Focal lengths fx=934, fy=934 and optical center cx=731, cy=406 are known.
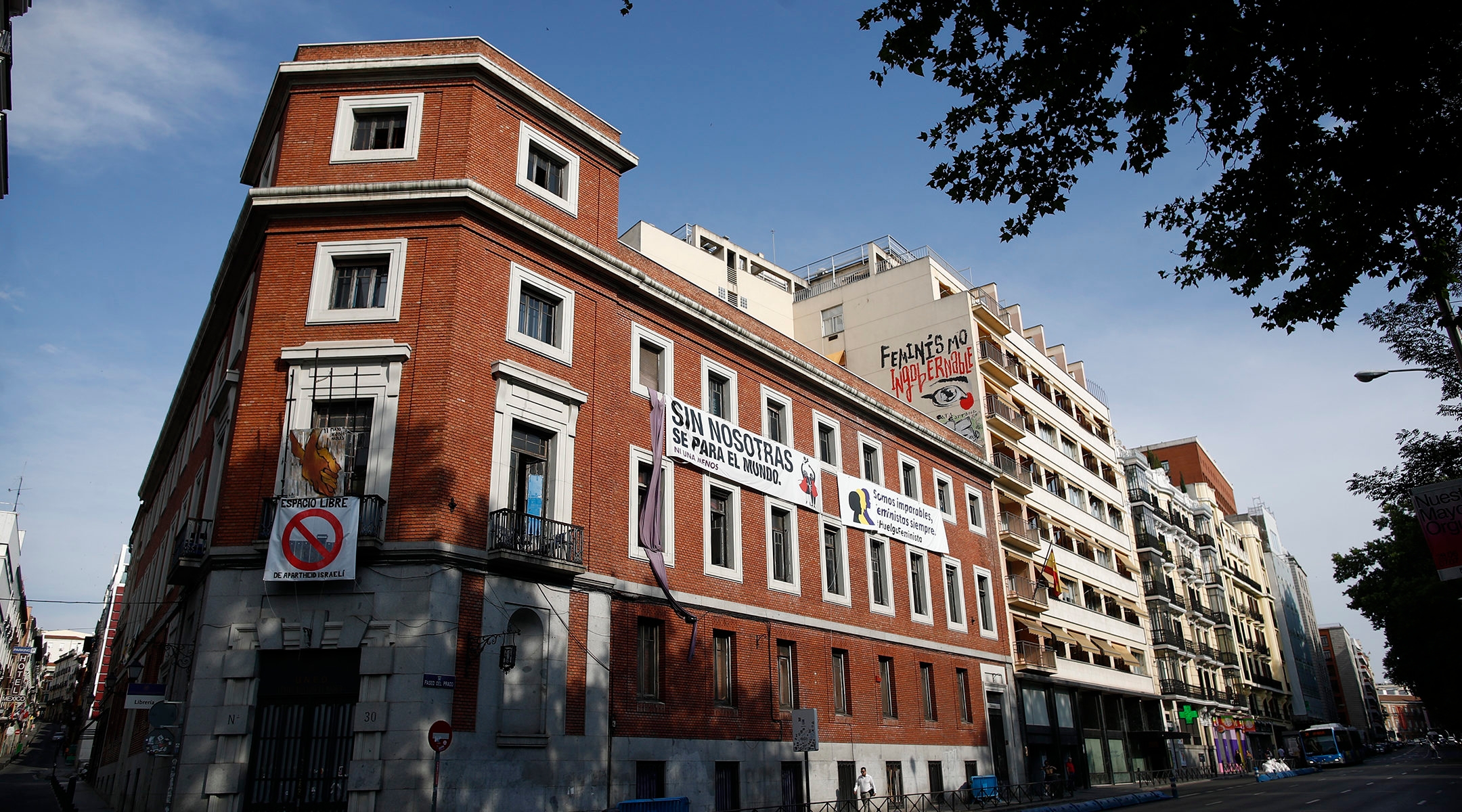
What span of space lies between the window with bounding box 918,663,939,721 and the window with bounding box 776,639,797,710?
7432 mm

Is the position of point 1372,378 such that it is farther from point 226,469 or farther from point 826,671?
point 226,469

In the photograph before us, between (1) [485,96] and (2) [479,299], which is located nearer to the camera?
(2) [479,299]

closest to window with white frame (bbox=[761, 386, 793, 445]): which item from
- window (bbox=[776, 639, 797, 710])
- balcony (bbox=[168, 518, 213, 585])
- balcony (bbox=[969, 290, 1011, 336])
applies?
window (bbox=[776, 639, 797, 710])

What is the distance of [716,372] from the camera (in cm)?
2878

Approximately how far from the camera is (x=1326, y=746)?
6812 centimetres

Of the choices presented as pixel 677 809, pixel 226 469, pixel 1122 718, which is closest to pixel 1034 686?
pixel 1122 718

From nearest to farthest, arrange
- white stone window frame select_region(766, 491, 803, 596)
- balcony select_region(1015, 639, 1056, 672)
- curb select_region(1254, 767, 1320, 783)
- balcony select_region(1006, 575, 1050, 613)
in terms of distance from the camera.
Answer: white stone window frame select_region(766, 491, 803, 596) < balcony select_region(1015, 639, 1056, 672) < balcony select_region(1006, 575, 1050, 613) < curb select_region(1254, 767, 1320, 783)

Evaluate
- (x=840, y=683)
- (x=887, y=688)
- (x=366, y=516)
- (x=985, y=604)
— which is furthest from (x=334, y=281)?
(x=985, y=604)

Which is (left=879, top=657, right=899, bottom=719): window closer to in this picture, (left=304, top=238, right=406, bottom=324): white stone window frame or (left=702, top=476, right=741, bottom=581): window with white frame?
(left=702, top=476, right=741, bottom=581): window with white frame

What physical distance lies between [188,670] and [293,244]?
9695mm

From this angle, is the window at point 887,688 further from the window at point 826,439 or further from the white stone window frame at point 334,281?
the white stone window frame at point 334,281

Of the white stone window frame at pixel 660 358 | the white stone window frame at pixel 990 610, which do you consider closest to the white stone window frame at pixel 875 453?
the white stone window frame at pixel 990 610

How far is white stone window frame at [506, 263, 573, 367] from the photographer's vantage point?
22.5 meters

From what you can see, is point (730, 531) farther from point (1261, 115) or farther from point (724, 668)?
point (1261, 115)
